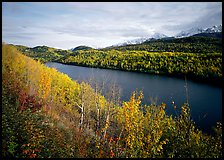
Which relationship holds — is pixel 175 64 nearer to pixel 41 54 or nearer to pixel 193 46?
pixel 193 46

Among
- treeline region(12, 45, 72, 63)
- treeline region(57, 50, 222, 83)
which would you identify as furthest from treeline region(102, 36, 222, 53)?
treeline region(12, 45, 72, 63)

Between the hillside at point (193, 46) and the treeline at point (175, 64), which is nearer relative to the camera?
the treeline at point (175, 64)

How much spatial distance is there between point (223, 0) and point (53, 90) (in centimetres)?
1596

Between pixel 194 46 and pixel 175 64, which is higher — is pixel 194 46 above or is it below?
above

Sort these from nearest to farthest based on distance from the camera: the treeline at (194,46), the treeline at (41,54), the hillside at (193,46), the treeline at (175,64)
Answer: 1. the treeline at (41,54)
2. the treeline at (175,64)
3. the treeline at (194,46)
4. the hillside at (193,46)

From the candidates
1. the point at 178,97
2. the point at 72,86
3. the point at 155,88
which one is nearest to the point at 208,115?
the point at 178,97

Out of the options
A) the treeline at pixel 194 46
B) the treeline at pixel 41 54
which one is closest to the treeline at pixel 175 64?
the treeline at pixel 194 46

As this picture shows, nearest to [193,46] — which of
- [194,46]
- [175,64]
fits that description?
[194,46]

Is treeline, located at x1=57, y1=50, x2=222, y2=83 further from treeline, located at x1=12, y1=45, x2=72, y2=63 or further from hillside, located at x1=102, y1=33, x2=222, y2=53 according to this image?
treeline, located at x1=12, y1=45, x2=72, y2=63

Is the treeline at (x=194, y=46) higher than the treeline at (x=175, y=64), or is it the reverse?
the treeline at (x=194, y=46)

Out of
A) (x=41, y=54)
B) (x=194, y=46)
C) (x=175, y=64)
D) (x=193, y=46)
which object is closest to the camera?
(x=175, y=64)

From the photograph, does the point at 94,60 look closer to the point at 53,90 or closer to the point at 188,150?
the point at 53,90

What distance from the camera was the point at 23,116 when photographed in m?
8.27

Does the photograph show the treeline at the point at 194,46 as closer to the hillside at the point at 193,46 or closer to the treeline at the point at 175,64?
the hillside at the point at 193,46
